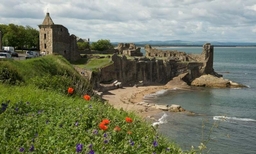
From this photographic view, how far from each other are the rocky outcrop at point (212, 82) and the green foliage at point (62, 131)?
68.3 meters

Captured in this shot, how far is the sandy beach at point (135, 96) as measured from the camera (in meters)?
44.5

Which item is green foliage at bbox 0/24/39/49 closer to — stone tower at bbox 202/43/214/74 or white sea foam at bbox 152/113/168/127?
stone tower at bbox 202/43/214/74

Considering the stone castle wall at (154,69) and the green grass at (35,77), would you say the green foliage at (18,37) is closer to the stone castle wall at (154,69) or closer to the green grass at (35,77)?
the stone castle wall at (154,69)

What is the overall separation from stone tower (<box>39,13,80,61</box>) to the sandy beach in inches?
502

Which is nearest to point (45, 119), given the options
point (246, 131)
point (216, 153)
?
point (216, 153)

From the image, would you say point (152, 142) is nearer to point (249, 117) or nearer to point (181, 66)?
point (249, 117)

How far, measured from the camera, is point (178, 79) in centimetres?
7969

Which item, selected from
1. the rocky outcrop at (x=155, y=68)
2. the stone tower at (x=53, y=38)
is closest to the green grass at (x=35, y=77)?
the rocky outcrop at (x=155, y=68)

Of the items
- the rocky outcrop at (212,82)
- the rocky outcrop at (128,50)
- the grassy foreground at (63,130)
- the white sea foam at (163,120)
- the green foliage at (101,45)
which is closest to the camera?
the grassy foreground at (63,130)

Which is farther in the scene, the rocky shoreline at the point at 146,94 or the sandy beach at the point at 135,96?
the rocky shoreline at the point at 146,94

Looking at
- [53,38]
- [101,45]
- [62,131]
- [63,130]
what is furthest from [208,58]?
[62,131]

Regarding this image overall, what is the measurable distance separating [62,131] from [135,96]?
48897 millimetres

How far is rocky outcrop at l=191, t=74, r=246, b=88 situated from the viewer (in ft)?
251

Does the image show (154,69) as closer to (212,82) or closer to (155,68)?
(155,68)
